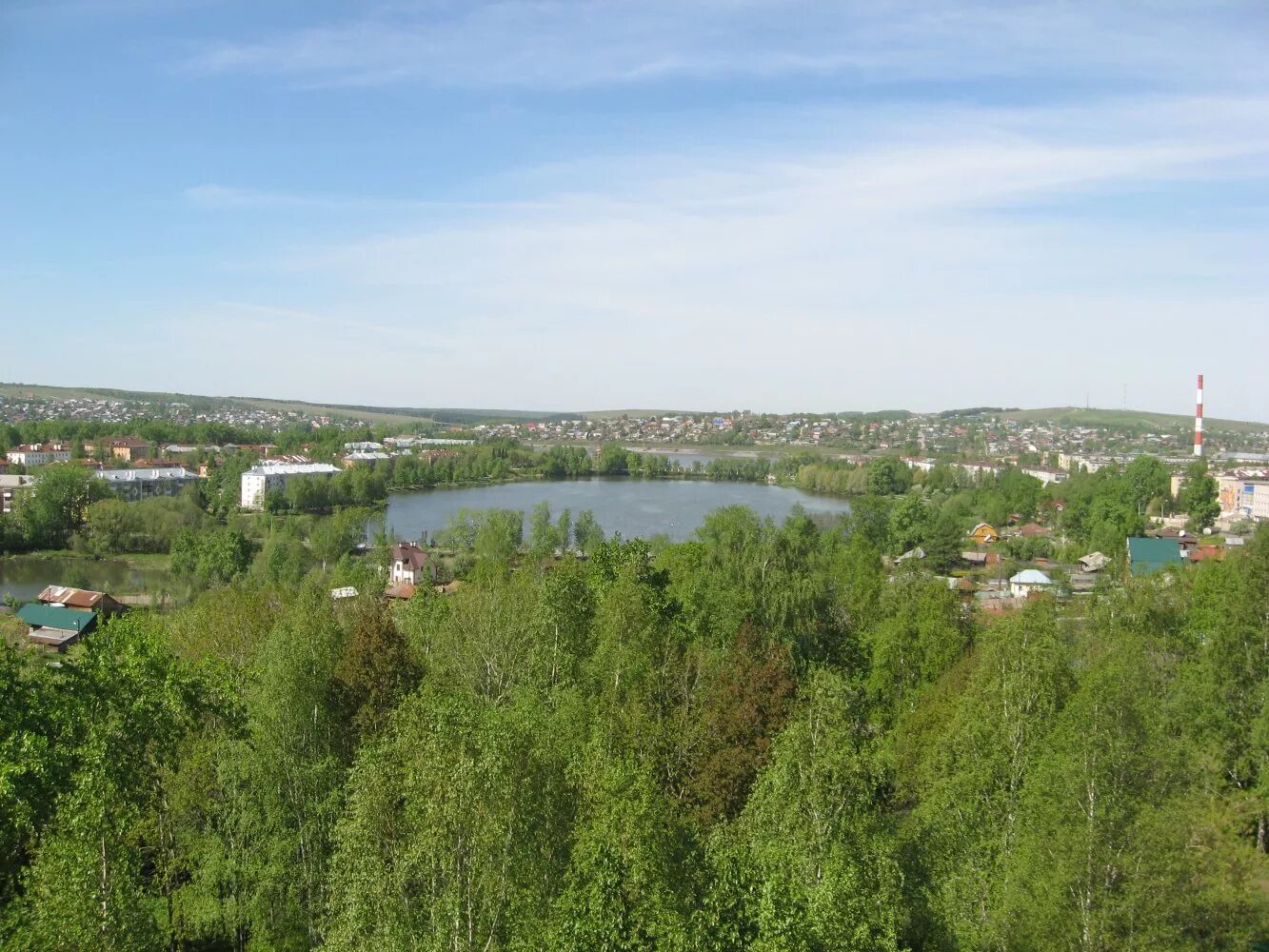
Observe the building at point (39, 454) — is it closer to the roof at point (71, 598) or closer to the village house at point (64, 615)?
the roof at point (71, 598)

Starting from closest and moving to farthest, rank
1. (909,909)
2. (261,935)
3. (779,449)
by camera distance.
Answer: (909,909) < (261,935) < (779,449)

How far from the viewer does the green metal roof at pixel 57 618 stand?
1582 cm

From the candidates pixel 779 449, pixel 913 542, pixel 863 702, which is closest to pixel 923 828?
pixel 863 702

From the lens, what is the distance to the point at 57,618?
1608cm

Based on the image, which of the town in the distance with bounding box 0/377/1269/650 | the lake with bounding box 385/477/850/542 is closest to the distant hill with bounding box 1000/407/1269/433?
the town in the distance with bounding box 0/377/1269/650

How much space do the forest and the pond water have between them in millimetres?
13241

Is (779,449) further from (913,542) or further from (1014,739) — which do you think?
(1014,739)

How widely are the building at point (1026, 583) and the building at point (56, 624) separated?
56.5 feet

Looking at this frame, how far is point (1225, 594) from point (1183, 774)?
13.2 feet

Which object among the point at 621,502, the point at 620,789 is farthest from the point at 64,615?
the point at 621,502

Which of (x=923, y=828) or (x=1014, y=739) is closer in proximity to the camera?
(x=923, y=828)

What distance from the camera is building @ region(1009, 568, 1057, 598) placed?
2081cm

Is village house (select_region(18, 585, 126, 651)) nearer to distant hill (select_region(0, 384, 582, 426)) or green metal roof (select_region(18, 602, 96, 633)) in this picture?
green metal roof (select_region(18, 602, 96, 633))

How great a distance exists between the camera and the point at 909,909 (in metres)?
5.20
